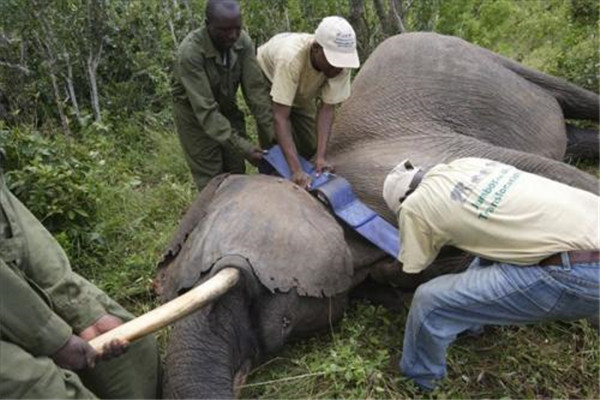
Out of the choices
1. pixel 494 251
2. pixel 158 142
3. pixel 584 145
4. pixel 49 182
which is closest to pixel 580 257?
pixel 494 251

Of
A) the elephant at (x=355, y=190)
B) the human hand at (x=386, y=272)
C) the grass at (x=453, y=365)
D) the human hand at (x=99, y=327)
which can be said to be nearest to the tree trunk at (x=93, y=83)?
the elephant at (x=355, y=190)

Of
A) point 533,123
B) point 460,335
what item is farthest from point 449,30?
point 460,335

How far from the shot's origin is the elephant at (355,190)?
349cm

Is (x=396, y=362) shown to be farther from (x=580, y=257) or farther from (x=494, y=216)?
(x=580, y=257)

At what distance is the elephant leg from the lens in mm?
5973

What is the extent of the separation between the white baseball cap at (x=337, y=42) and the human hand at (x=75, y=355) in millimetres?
2291

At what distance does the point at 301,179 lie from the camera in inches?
175

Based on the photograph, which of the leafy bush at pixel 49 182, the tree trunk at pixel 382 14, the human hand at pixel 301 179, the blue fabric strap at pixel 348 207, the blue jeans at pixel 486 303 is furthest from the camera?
the tree trunk at pixel 382 14

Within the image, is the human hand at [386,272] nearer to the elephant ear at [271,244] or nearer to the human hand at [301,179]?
the elephant ear at [271,244]

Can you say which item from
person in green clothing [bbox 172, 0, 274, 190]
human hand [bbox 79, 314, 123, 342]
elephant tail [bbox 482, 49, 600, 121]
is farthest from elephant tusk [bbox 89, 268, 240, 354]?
elephant tail [bbox 482, 49, 600, 121]

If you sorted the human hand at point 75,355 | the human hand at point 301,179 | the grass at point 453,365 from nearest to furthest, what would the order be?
the human hand at point 75,355 → the grass at point 453,365 → the human hand at point 301,179

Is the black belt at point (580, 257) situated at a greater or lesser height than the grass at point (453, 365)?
greater

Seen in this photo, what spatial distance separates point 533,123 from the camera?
561 centimetres

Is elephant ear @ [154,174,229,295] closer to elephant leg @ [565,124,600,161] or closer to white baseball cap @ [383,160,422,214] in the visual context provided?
white baseball cap @ [383,160,422,214]
